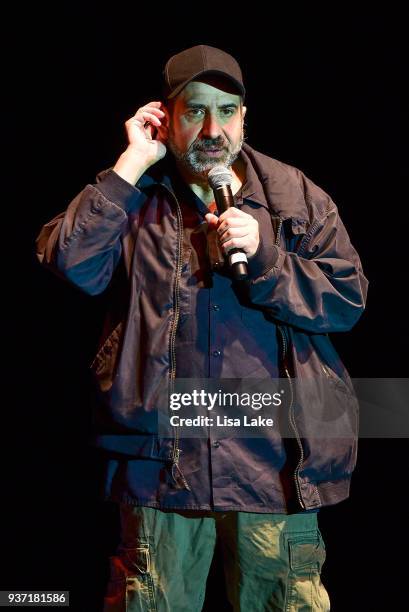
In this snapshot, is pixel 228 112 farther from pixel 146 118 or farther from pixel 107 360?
pixel 107 360

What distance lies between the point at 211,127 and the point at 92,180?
63 centimetres

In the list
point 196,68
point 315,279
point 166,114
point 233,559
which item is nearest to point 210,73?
point 196,68

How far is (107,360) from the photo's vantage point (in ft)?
5.96

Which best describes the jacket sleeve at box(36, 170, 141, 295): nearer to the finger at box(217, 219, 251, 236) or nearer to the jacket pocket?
the jacket pocket

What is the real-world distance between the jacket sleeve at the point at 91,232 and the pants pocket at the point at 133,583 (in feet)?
1.85

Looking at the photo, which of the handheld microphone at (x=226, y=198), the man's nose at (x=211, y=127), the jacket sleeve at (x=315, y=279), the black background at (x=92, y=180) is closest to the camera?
the handheld microphone at (x=226, y=198)

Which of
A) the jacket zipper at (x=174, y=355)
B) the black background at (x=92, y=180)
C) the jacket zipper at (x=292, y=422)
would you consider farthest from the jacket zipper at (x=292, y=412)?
the black background at (x=92, y=180)

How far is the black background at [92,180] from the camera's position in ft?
7.75

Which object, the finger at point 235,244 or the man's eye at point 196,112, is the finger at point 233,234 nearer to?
the finger at point 235,244

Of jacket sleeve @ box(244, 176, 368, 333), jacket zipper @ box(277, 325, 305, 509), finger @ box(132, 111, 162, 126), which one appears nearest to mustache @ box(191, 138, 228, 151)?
finger @ box(132, 111, 162, 126)

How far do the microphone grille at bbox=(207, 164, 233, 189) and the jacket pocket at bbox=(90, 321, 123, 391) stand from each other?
355 mm

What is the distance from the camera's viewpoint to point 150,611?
175 centimetres

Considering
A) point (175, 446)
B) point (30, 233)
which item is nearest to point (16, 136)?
point (30, 233)

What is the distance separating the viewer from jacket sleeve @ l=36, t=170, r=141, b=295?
1761mm
